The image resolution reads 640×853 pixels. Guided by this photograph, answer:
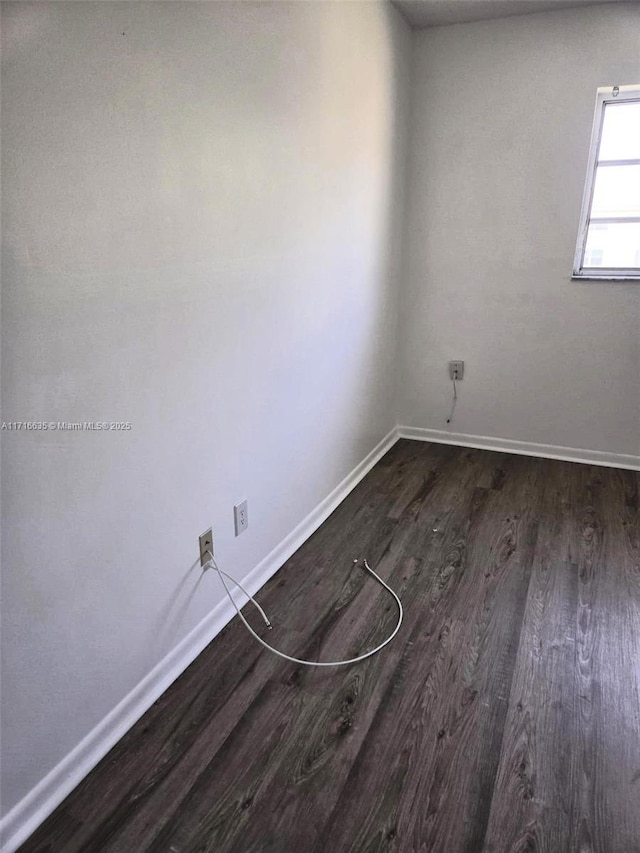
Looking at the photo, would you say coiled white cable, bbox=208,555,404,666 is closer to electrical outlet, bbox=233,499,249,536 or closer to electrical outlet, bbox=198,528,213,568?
electrical outlet, bbox=198,528,213,568

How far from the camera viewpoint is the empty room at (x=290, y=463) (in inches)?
46.7

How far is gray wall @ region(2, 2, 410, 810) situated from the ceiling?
2.36 feet

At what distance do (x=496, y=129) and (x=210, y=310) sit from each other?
227 cm

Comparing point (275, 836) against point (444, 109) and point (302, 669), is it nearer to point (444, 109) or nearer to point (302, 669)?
point (302, 669)

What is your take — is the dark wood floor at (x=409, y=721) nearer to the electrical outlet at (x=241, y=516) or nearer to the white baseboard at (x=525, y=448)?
the electrical outlet at (x=241, y=516)

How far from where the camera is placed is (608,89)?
2791 millimetres

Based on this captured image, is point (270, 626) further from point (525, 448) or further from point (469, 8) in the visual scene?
point (469, 8)

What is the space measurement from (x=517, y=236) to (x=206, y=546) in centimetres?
247

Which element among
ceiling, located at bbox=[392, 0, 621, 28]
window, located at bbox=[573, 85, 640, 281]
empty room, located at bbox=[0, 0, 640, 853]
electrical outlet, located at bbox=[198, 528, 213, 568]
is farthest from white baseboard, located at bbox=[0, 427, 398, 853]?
ceiling, located at bbox=[392, 0, 621, 28]

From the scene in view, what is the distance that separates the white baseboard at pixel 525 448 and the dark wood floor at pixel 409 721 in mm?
914

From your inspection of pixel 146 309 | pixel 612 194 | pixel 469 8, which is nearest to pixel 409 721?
pixel 146 309

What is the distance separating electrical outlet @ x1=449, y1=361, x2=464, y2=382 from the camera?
3432 mm

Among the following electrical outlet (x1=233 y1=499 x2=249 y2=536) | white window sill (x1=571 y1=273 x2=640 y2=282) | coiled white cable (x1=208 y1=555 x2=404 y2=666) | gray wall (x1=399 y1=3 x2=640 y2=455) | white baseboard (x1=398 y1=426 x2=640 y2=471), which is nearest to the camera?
coiled white cable (x1=208 y1=555 x2=404 y2=666)

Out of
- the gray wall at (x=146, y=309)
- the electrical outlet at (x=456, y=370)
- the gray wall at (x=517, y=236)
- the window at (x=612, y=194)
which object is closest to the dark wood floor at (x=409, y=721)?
the gray wall at (x=146, y=309)
